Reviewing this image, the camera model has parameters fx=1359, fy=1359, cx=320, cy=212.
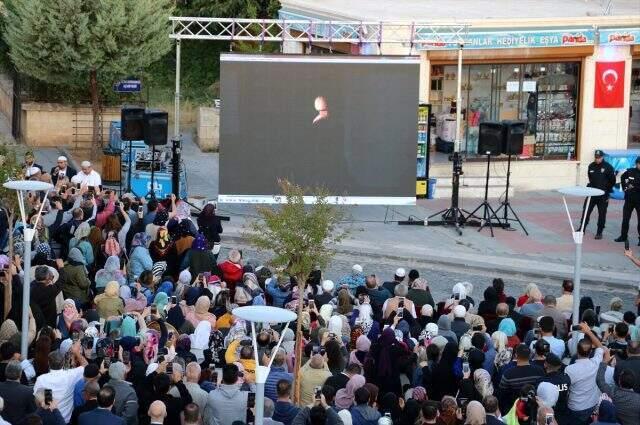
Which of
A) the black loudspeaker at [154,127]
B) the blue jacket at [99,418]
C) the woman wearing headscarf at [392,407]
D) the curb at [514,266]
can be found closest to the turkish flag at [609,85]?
the curb at [514,266]

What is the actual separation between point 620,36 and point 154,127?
37.0 feet

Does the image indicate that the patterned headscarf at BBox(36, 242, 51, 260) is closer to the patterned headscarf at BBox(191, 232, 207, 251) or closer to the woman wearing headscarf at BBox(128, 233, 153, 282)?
the woman wearing headscarf at BBox(128, 233, 153, 282)

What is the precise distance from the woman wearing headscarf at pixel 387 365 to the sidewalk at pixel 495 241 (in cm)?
928

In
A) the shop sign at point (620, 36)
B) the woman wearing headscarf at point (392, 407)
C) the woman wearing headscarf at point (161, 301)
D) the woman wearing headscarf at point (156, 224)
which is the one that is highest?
the shop sign at point (620, 36)

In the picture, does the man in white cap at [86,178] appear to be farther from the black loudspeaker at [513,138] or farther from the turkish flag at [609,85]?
the turkish flag at [609,85]

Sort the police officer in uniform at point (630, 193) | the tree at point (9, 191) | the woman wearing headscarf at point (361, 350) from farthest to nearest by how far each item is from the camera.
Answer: the police officer in uniform at point (630, 193)
the tree at point (9, 191)
the woman wearing headscarf at point (361, 350)

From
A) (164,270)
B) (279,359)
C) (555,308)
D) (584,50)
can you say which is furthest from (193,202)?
(279,359)

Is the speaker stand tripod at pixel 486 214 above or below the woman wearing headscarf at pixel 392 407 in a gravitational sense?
above

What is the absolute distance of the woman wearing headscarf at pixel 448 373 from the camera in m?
14.2

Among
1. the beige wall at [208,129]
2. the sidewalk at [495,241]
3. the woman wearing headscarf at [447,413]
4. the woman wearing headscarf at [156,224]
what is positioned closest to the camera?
the woman wearing headscarf at [447,413]

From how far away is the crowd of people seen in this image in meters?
12.9

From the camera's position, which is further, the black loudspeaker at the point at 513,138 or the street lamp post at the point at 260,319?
the black loudspeaker at the point at 513,138

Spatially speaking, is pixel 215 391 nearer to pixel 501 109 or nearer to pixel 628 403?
pixel 628 403

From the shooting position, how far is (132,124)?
2636cm
